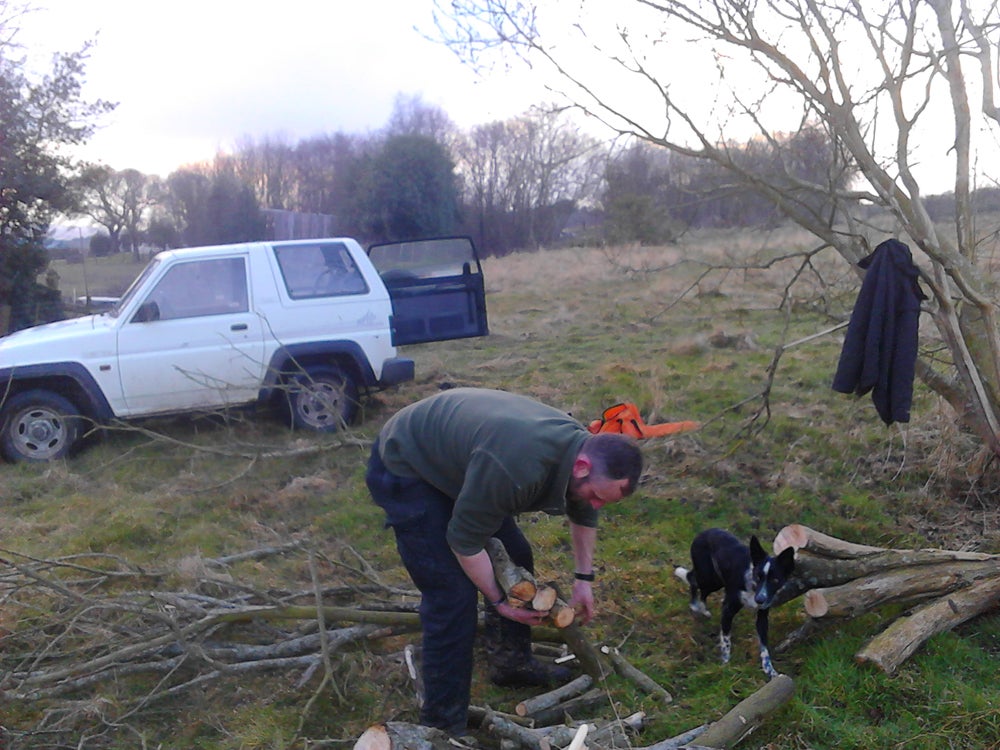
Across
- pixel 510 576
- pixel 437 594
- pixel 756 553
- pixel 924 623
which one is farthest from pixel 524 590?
pixel 924 623

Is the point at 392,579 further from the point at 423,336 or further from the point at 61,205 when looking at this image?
the point at 61,205

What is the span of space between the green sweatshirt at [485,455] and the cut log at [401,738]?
0.67 metres

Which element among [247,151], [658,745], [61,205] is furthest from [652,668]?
[247,151]

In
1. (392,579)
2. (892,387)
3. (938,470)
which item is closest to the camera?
(892,387)

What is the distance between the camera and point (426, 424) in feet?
11.1

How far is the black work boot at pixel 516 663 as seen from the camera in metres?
3.90

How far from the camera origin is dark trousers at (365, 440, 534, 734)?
338cm

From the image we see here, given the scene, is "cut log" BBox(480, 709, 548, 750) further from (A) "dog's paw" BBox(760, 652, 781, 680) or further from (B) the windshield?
(B) the windshield

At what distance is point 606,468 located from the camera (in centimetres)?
299

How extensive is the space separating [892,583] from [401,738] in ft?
8.63

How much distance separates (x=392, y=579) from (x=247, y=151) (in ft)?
62.9

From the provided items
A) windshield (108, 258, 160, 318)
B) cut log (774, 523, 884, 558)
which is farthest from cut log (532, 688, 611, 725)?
windshield (108, 258, 160, 318)

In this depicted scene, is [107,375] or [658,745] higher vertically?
[107,375]

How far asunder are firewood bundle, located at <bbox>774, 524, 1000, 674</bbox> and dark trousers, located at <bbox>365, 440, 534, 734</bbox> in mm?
1766
